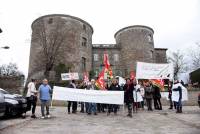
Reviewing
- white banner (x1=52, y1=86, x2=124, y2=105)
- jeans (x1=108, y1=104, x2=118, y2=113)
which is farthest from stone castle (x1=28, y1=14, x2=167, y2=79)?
white banner (x1=52, y1=86, x2=124, y2=105)

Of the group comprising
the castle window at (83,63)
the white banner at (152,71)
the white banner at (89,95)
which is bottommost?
the white banner at (89,95)

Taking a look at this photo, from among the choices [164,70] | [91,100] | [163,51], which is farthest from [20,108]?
[163,51]

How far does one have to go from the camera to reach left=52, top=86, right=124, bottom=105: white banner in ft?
53.7

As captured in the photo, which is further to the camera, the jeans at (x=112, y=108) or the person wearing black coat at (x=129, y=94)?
the jeans at (x=112, y=108)

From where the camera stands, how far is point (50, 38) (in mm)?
50781

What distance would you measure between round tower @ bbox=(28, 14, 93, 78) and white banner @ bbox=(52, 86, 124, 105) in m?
32.4

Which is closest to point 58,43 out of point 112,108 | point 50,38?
point 50,38

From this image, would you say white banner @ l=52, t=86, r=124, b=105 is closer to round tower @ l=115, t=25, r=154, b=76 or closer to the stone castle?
the stone castle

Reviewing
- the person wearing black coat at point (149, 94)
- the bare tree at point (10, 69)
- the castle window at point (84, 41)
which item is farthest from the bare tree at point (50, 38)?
the person wearing black coat at point (149, 94)

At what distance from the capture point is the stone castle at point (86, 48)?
51.3 m

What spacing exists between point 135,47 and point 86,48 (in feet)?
32.9

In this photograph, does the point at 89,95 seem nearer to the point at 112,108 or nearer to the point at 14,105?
the point at 112,108

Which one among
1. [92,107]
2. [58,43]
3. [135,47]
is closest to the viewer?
[92,107]

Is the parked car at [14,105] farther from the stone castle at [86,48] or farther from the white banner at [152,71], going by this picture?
the stone castle at [86,48]
